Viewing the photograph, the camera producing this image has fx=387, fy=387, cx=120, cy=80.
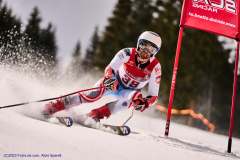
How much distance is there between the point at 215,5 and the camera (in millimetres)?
7602

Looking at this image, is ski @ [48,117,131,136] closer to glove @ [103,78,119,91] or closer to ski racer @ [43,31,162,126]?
ski racer @ [43,31,162,126]

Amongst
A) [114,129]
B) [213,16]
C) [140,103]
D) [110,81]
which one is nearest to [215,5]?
[213,16]

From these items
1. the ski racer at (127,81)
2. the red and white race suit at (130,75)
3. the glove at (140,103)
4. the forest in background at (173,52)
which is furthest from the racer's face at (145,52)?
the forest in background at (173,52)

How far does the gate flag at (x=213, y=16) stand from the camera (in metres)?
7.53

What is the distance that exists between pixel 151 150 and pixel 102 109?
2.24 metres

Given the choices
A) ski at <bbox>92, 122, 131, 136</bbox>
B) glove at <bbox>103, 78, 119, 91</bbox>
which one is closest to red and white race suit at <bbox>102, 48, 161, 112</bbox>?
glove at <bbox>103, 78, 119, 91</bbox>

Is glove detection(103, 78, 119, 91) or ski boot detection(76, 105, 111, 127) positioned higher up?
glove detection(103, 78, 119, 91)

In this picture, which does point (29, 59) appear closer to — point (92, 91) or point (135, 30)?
A: point (92, 91)

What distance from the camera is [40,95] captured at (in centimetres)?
902

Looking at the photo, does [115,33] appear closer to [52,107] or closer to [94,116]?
[94,116]

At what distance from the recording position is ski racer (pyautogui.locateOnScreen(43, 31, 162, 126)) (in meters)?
7.31

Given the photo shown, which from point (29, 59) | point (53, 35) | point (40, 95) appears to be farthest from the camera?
point (53, 35)

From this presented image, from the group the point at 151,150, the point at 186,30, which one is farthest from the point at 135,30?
the point at 151,150

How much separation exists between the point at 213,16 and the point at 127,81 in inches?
83.6
